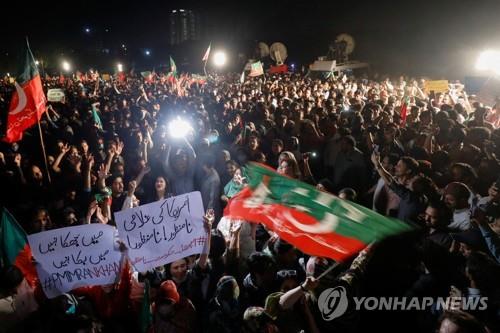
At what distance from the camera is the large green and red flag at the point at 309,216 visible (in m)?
2.96

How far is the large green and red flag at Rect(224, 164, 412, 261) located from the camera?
2965 millimetres

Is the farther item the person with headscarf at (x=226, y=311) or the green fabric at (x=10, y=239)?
the green fabric at (x=10, y=239)

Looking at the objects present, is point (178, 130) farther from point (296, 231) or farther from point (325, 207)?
point (325, 207)

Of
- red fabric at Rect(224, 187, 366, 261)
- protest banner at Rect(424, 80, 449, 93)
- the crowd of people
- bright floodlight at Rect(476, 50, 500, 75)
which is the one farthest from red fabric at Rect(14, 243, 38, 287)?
bright floodlight at Rect(476, 50, 500, 75)

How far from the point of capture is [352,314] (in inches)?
127

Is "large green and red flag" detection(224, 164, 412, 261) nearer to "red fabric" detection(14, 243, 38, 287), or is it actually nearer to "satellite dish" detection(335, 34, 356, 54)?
"red fabric" detection(14, 243, 38, 287)

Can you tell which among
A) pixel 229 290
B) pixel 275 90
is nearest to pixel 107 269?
pixel 229 290

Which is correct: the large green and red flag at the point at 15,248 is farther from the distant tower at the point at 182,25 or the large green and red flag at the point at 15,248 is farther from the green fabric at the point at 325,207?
the distant tower at the point at 182,25

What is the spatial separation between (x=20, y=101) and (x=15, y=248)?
13.4ft

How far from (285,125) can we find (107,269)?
238 inches

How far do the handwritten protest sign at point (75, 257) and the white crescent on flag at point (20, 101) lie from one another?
167 inches

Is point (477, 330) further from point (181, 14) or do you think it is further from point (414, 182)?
point (181, 14)

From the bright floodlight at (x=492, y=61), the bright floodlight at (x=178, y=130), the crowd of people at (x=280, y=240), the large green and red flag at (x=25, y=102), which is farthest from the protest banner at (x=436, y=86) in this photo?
the large green and red flag at (x=25, y=102)

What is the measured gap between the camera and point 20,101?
6844 millimetres
